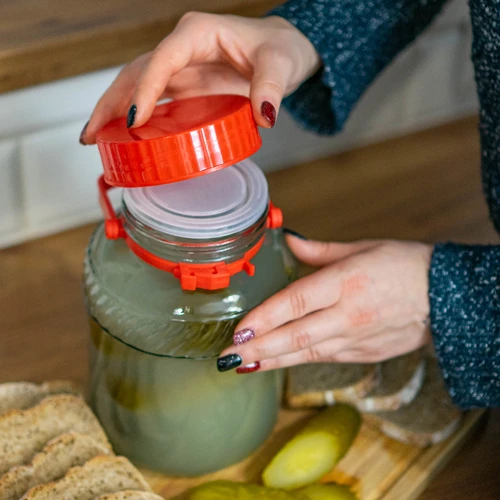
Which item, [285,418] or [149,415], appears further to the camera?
[285,418]

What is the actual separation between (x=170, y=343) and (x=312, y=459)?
0.20 metres

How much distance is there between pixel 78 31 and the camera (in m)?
0.94

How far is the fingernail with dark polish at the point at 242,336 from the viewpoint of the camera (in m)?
0.64

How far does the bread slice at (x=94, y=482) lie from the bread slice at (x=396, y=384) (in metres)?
0.27

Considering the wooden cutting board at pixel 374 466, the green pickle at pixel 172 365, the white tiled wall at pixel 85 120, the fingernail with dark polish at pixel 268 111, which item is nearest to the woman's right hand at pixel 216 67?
the fingernail with dark polish at pixel 268 111

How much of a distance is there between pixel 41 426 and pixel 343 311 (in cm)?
33

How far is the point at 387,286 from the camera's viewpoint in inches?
27.7

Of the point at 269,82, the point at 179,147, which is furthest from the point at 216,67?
the point at 179,147

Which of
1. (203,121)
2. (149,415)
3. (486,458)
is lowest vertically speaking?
(486,458)

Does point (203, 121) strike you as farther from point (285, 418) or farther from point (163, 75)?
point (285, 418)

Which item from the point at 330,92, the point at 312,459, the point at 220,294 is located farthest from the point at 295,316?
the point at 330,92

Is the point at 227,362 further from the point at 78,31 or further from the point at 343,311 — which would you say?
the point at 78,31

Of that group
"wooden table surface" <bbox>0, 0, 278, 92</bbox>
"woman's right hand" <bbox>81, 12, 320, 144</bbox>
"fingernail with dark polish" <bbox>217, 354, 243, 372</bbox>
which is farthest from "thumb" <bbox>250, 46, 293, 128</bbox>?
"wooden table surface" <bbox>0, 0, 278, 92</bbox>

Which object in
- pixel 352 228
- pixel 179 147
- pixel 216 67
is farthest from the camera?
pixel 352 228
